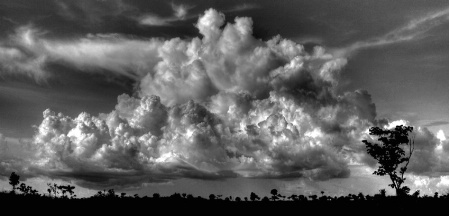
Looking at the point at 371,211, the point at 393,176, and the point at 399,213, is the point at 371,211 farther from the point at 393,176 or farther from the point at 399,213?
the point at 393,176

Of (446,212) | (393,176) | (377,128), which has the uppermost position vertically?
(377,128)

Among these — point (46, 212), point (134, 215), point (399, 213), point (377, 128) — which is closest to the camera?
point (46, 212)

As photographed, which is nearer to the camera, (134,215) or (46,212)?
(46,212)

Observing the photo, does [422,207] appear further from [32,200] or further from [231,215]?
[32,200]

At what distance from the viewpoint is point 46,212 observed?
182ft

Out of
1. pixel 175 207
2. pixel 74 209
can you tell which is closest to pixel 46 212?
pixel 74 209

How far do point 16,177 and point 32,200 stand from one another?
409 ft

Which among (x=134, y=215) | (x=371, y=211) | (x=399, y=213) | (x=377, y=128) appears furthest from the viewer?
(x=377, y=128)

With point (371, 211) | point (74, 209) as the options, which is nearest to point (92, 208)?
point (74, 209)

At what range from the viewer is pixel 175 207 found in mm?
73375

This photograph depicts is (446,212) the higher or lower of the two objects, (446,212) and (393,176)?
the lower

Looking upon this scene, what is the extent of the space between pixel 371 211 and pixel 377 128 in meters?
17.0

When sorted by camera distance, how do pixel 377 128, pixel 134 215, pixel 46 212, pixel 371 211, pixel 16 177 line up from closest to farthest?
1. pixel 46 212
2. pixel 134 215
3. pixel 371 211
4. pixel 377 128
5. pixel 16 177

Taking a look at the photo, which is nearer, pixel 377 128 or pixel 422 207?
pixel 422 207
